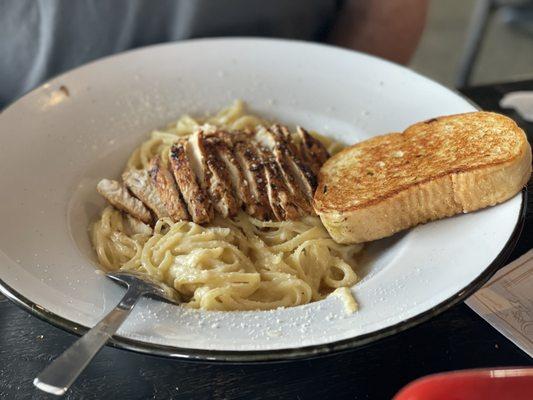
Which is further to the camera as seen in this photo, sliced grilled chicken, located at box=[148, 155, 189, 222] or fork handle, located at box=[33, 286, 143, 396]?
sliced grilled chicken, located at box=[148, 155, 189, 222]

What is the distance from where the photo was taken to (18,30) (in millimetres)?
2504

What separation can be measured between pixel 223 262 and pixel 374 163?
531mm

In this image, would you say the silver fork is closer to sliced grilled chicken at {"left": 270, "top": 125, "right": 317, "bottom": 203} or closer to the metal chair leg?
sliced grilled chicken at {"left": 270, "top": 125, "right": 317, "bottom": 203}

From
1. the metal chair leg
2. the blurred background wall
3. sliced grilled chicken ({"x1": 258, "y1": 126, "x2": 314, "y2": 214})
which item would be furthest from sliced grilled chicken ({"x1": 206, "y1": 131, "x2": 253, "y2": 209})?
the blurred background wall

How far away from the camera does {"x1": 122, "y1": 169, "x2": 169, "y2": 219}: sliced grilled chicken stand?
187 cm

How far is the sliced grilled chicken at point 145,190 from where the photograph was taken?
1.87 m

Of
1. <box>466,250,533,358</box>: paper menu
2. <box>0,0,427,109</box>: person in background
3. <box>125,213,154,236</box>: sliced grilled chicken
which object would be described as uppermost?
<box>0,0,427,109</box>: person in background

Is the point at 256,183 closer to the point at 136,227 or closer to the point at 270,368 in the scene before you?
the point at 136,227

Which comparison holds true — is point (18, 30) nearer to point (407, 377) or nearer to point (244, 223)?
point (244, 223)

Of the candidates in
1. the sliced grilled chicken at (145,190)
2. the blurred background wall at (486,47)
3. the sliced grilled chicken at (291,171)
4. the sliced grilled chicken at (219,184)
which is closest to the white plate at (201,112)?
the sliced grilled chicken at (145,190)

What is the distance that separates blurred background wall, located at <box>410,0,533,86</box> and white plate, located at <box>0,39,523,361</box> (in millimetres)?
3146

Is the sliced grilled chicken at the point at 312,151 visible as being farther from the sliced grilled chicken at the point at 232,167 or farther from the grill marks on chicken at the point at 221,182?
the sliced grilled chicken at the point at 232,167

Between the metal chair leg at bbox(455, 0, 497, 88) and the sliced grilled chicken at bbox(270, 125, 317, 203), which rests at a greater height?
the sliced grilled chicken at bbox(270, 125, 317, 203)

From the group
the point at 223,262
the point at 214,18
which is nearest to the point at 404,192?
the point at 223,262
